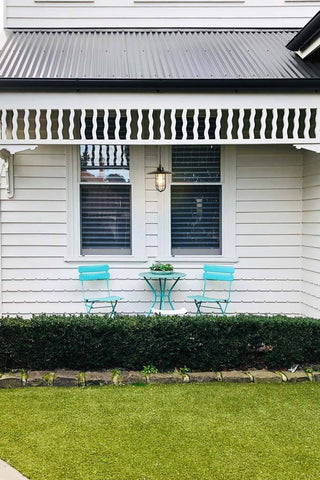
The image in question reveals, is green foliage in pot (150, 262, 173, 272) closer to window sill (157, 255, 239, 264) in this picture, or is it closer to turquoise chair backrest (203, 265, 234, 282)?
window sill (157, 255, 239, 264)

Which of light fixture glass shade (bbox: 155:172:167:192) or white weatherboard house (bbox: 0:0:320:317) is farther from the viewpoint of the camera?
white weatherboard house (bbox: 0:0:320:317)

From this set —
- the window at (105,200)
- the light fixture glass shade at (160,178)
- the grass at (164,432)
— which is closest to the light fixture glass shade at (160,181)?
the light fixture glass shade at (160,178)

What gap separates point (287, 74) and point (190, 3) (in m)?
2.73

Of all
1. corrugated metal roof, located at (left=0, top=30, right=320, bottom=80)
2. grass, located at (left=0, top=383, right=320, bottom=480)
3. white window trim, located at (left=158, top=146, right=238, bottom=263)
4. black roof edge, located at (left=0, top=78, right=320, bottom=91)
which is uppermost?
corrugated metal roof, located at (left=0, top=30, right=320, bottom=80)

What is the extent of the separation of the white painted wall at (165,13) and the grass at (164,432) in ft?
18.3

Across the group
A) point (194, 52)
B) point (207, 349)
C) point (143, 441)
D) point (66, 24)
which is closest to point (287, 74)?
point (194, 52)

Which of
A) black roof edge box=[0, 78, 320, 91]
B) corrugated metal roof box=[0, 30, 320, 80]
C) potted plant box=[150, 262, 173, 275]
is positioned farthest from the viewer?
potted plant box=[150, 262, 173, 275]

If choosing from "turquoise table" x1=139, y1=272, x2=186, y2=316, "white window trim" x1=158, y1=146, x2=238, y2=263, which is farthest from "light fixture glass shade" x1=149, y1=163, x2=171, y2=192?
"turquoise table" x1=139, y1=272, x2=186, y2=316

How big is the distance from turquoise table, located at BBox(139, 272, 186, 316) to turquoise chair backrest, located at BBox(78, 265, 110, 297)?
0.56 meters

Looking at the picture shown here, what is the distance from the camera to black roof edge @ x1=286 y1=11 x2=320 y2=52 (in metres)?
4.20

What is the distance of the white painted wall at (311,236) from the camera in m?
5.04

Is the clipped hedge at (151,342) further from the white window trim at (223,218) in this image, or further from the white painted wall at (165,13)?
the white painted wall at (165,13)

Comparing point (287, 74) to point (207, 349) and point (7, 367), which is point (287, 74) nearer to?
point (207, 349)

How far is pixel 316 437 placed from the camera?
2842mm
